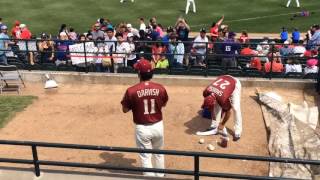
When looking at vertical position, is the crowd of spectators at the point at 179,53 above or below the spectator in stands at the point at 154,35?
below

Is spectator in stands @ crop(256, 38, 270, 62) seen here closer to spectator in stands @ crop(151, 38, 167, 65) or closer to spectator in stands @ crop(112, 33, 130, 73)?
spectator in stands @ crop(151, 38, 167, 65)

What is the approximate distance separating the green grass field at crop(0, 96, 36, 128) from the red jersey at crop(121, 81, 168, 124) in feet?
16.9

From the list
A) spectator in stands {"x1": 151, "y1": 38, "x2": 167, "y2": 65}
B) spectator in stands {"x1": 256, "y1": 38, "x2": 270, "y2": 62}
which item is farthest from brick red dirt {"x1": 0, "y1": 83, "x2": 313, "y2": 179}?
spectator in stands {"x1": 256, "y1": 38, "x2": 270, "y2": 62}

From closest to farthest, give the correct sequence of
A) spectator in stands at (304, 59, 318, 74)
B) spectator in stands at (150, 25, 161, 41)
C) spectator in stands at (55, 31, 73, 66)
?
spectator in stands at (304, 59, 318, 74) → spectator in stands at (55, 31, 73, 66) → spectator in stands at (150, 25, 161, 41)

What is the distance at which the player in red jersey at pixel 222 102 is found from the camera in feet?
32.0

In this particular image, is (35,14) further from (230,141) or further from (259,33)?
(230,141)

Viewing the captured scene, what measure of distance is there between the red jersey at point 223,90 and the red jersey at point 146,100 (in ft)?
6.57

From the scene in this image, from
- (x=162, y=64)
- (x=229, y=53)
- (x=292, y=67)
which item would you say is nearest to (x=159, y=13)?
(x=162, y=64)

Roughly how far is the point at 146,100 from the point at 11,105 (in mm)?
6212

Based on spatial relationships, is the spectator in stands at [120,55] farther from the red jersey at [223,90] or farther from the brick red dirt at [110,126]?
the red jersey at [223,90]

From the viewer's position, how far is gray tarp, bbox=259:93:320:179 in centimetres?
949

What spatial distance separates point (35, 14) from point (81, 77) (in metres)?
16.1

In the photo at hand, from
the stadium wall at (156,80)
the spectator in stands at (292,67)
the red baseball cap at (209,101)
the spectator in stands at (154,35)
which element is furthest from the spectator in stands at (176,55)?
the red baseball cap at (209,101)

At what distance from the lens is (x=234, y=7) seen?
92.4ft
